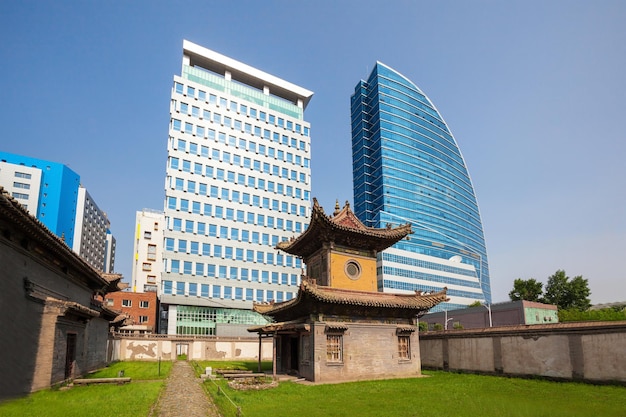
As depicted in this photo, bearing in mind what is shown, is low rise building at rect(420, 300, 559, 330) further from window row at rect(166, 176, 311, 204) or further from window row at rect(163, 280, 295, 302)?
window row at rect(166, 176, 311, 204)

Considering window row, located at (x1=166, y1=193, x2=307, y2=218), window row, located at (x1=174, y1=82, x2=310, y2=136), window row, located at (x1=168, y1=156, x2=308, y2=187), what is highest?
window row, located at (x1=174, y1=82, x2=310, y2=136)

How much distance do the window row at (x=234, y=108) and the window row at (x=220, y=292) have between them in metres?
28.4

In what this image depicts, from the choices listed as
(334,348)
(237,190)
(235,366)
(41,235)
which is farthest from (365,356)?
(237,190)

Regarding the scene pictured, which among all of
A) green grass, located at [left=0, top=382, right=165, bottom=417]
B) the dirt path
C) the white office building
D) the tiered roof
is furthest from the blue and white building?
the white office building

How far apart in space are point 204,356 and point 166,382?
79.2ft

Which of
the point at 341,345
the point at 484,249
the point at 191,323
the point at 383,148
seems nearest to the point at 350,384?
the point at 341,345

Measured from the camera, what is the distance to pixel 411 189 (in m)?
106

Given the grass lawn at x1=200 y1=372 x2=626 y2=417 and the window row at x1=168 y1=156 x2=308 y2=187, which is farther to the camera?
the window row at x1=168 y1=156 x2=308 y2=187

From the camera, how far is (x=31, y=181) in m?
83.8

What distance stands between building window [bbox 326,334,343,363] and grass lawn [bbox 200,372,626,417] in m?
1.77

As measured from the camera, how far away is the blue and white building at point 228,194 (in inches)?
2391

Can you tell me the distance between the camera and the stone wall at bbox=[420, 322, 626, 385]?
21.0 metres

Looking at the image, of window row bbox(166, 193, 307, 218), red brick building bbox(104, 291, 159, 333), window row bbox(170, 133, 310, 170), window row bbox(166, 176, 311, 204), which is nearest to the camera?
window row bbox(166, 193, 307, 218)

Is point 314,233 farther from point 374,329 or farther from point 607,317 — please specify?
point 607,317
